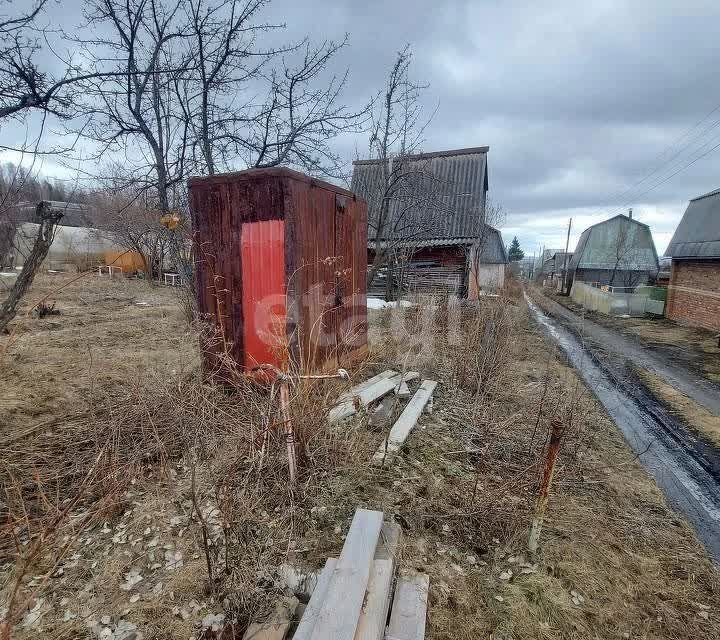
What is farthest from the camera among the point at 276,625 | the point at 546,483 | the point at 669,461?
the point at 669,461

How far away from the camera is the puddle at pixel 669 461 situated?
348 centimetres

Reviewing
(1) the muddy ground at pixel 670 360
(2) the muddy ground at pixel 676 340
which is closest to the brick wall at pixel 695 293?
(2) the muddy ground at pixel 676 340

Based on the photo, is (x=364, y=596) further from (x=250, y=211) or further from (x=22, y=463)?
(x=250, y=211)

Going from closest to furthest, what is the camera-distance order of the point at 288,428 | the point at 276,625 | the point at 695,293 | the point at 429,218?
the point at 276,625, the point at 288,428, the point at 429,218, the point at 695,293

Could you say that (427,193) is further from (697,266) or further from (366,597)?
(366,597)

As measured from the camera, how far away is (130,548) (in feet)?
8.61

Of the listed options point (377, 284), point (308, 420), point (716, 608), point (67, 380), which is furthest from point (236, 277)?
point (377, 284)

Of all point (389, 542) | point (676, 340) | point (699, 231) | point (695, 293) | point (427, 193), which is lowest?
point (676, 340)

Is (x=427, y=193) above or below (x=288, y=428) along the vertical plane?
above

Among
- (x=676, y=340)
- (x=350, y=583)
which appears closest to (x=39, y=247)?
(x=350, y=583)

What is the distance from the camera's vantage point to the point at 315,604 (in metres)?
2.05

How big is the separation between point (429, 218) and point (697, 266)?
395 inches

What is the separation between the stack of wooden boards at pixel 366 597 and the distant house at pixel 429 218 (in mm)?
9395

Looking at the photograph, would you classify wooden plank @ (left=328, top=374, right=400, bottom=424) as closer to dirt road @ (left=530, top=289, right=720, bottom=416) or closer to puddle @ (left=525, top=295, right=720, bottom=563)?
puddle @ (left=525, top=295, right=720, bottom=563)
